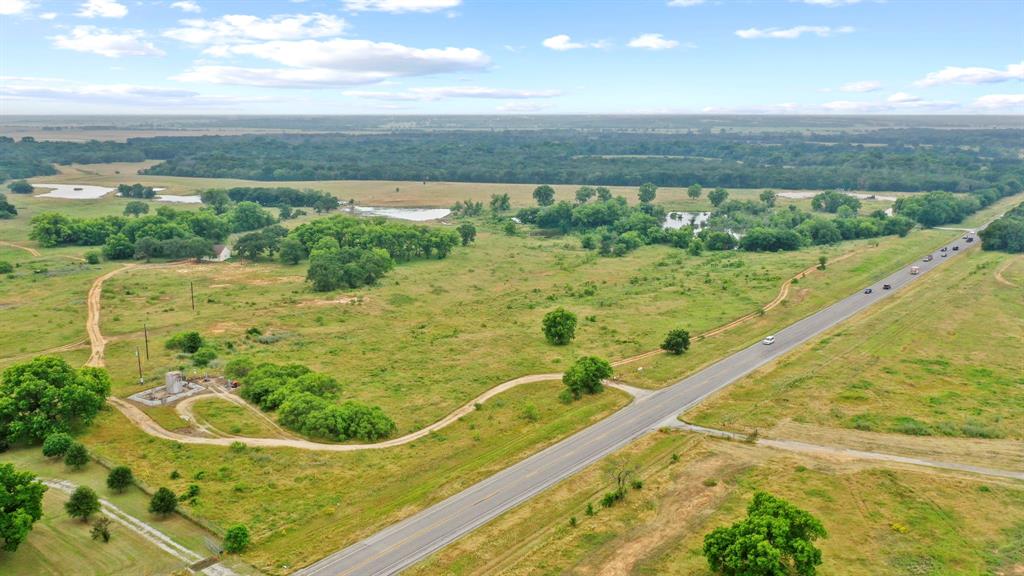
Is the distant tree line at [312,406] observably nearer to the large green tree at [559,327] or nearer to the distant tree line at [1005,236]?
the large green tree at [559,327]

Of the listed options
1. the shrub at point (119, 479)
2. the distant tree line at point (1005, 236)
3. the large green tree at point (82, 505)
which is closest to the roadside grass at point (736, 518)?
the large green tree at point (82, 505)

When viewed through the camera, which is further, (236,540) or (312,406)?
(312,406)

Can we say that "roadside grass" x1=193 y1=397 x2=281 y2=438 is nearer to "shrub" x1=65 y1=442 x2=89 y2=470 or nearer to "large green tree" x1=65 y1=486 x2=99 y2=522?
"shrub" x1=65 y1=442 x2=89 y2=470

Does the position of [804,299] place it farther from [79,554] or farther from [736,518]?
[79,554]

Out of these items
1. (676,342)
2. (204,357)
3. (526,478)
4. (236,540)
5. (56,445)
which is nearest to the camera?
(236,540)

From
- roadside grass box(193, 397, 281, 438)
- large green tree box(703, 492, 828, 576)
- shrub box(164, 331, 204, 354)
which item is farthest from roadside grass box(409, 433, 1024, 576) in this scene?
shrub box(164, 331, 204, 354)

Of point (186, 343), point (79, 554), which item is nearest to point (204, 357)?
point (186, 343)

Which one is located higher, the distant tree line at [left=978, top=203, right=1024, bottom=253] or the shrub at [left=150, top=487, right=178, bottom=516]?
the distant tree line at [left=978, top=203, right=1024, bottom=253]
